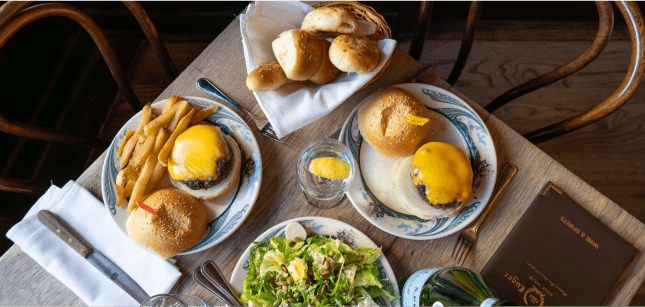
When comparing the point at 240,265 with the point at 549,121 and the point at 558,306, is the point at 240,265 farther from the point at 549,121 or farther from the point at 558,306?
the point at 549,121

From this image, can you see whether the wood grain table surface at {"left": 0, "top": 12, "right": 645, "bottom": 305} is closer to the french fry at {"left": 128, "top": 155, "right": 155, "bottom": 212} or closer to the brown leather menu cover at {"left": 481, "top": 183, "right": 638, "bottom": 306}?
the brown leather menu cover at {"left": 481, "top": 183, "right": 638, "bottom": 306}

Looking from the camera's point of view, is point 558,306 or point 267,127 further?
point 267,127

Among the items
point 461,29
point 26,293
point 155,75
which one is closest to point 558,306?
point 26,293

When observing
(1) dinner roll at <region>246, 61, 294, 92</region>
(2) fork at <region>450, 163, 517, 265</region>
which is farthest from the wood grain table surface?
(1) dinner roll at <region>246, 61, 294, 92</region>

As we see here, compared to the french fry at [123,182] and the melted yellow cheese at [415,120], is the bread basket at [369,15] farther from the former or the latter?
the french fry at [123,182]

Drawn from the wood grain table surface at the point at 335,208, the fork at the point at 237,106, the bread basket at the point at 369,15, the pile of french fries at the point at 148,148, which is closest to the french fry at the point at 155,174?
the pile of french fries at the point at 148,148

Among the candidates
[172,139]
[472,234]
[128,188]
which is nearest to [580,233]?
[472,234]
